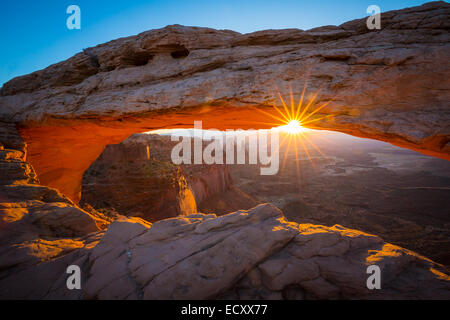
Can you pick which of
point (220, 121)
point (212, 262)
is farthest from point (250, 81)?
point (212, 262)

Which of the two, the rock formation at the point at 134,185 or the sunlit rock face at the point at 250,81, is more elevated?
the sunlit rock face at the point at 250,81

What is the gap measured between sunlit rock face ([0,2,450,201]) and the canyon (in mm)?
34

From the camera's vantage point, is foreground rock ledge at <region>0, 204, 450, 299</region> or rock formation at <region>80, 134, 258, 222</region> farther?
rock formation at <region>80, 134, 258, 222</region>

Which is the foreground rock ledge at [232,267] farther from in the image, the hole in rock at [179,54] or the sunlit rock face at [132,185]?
the sunlit rock face at [132,185]

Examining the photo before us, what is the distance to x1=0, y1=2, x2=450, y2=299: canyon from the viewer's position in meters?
2.15

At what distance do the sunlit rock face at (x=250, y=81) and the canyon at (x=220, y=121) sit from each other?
0.11 ft

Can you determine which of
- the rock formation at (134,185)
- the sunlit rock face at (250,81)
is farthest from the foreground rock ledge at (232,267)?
the rock formation at (134,185)

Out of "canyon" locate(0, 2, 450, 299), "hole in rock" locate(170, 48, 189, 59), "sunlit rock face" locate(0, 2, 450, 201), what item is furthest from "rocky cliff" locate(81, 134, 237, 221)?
"hole in rock" locate(170, 48, 189, 59)

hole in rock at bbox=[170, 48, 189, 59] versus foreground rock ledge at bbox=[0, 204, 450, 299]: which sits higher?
hole in rock at bbox=[170, 48, 189, 59]

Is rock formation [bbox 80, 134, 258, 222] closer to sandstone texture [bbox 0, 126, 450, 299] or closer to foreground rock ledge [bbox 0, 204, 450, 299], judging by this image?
sandstone texture [bbox 0, 126, 450, 299]

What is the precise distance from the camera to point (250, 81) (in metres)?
4.47

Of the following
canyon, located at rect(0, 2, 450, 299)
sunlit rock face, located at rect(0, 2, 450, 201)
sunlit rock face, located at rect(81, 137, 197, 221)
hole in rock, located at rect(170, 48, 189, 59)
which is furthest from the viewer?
sunlit rock face, located at rect(81, 137, 197, 221)

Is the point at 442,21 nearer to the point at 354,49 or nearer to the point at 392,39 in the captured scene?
the point at 392,39

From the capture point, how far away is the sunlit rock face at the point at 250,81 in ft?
11.6
